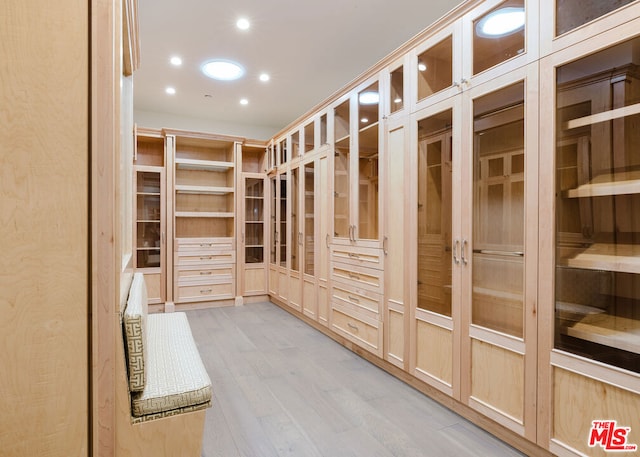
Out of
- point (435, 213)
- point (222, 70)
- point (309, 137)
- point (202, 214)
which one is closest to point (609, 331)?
point (435, 213)

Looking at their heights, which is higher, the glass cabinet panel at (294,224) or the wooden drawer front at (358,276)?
the glass cabinet panel at (294,224)

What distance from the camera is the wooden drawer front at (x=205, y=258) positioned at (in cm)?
483

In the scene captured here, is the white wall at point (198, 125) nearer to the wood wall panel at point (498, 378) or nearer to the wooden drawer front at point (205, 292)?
the wooden drawer front at point (205, 292)

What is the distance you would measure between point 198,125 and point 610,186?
553 cm

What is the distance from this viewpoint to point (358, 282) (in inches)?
123

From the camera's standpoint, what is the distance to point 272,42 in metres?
3.38

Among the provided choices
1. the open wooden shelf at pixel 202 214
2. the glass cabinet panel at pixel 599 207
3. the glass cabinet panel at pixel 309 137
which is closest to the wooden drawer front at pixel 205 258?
the open wooden shelf at pixel 202 214

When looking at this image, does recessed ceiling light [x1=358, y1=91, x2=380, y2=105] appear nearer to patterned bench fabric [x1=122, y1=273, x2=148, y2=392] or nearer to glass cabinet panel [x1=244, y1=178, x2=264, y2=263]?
patterned bench fabric [x1=122, y1=273, x2=148, y2=392]

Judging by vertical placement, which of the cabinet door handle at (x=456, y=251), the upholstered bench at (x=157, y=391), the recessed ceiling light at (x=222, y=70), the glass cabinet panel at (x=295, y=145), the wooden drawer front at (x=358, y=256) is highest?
the recessed ceiling light at (x=222, y=70)

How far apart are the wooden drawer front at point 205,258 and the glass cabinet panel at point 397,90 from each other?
3.29m

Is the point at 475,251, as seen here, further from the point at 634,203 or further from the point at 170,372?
the point at 170,372

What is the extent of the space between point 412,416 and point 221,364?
1.60 meters

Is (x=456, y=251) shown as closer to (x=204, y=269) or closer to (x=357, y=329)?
(x=357, y=329)

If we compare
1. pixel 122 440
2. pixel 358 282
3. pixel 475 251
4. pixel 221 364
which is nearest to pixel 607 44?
pixel 475 251
